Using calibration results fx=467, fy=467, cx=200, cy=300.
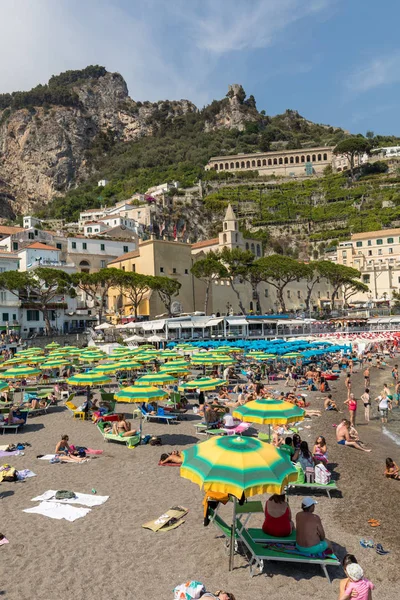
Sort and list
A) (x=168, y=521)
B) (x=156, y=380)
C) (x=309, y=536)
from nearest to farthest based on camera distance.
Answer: (x=309, y=536), (x=168, y=521), (x=156, y=380)

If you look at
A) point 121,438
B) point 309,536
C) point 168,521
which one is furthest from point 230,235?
point 309,536

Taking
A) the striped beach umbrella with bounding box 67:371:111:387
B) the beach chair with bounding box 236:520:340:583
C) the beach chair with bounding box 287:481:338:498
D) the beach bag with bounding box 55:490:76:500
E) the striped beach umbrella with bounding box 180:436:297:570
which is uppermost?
the striped beach umbrella with bounding box 180:436:297:570

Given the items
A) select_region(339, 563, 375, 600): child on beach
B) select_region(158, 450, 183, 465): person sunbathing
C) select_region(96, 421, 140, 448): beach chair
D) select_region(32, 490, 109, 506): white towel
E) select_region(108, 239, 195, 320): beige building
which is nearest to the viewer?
select_region(339, 563, 375, 600): child on beach

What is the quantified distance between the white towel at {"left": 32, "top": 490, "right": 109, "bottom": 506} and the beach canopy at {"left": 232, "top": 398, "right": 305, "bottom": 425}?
330 centimetres

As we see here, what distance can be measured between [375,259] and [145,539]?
78.4m

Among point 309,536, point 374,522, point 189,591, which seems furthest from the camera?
point 374,522

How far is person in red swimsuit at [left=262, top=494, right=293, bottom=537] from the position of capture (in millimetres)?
6441

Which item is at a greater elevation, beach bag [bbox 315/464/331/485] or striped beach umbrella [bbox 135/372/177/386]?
striped beach umbrella [bbox 135/372/177/386]

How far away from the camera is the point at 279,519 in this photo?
21.2ft

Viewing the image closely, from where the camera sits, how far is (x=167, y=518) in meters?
7.66

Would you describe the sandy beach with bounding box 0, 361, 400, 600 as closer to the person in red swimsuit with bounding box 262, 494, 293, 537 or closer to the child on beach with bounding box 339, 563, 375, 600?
the person in red swimsuit with bounding box 262, 494, 293, 537

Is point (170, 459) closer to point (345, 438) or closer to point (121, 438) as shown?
point (121, 438)

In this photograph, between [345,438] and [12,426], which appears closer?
[345,438]

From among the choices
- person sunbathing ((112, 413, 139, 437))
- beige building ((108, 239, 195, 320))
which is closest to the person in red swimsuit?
person sunbathing ((112, 413, 139, 437))
